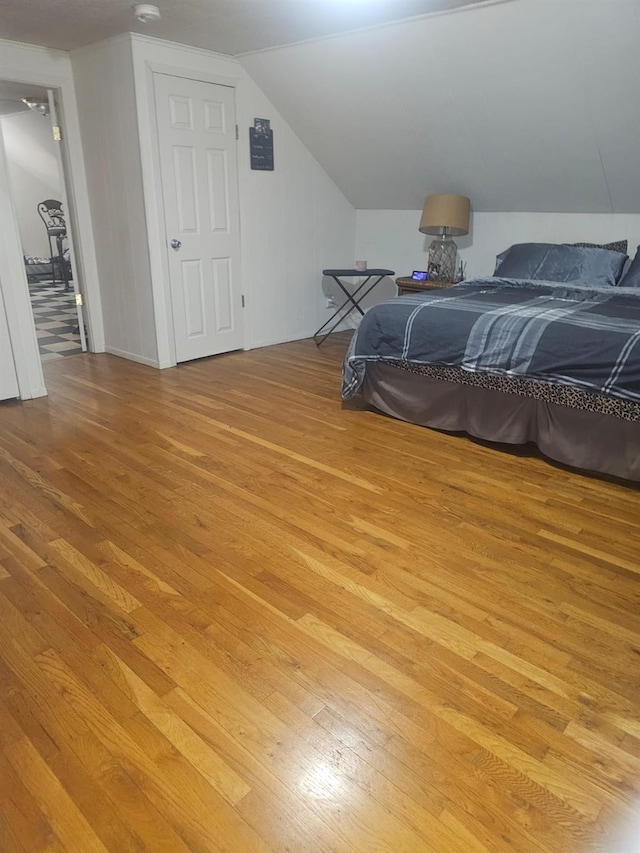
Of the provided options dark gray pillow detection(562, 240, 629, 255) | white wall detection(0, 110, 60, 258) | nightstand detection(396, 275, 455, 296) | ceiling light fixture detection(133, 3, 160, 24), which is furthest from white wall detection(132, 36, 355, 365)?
white wall detection(0, 110, 60, 258)

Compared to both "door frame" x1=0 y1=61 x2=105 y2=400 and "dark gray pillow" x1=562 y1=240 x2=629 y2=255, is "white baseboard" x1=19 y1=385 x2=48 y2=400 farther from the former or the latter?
"dark gray pillow" x1=562 y1=240 x2=629 y2=255

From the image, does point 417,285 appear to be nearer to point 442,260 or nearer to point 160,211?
point 442,260

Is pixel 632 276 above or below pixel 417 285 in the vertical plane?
above

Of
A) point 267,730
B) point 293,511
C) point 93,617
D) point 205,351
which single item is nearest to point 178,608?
point 93,617

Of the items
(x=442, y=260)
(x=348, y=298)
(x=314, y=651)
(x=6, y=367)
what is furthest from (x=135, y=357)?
(x=314, y=651)

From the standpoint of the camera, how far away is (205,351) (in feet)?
15.6

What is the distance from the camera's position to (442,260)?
4770 mm

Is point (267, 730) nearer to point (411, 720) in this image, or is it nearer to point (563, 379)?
point (411, 720)

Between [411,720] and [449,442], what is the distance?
74.1 inches

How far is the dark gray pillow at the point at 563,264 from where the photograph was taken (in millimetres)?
3826

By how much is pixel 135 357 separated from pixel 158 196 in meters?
1.24

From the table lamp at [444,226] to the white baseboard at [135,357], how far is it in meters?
2.28

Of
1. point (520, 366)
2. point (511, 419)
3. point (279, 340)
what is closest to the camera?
point (520, 366)

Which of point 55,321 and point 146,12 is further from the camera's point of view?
point 55,321
